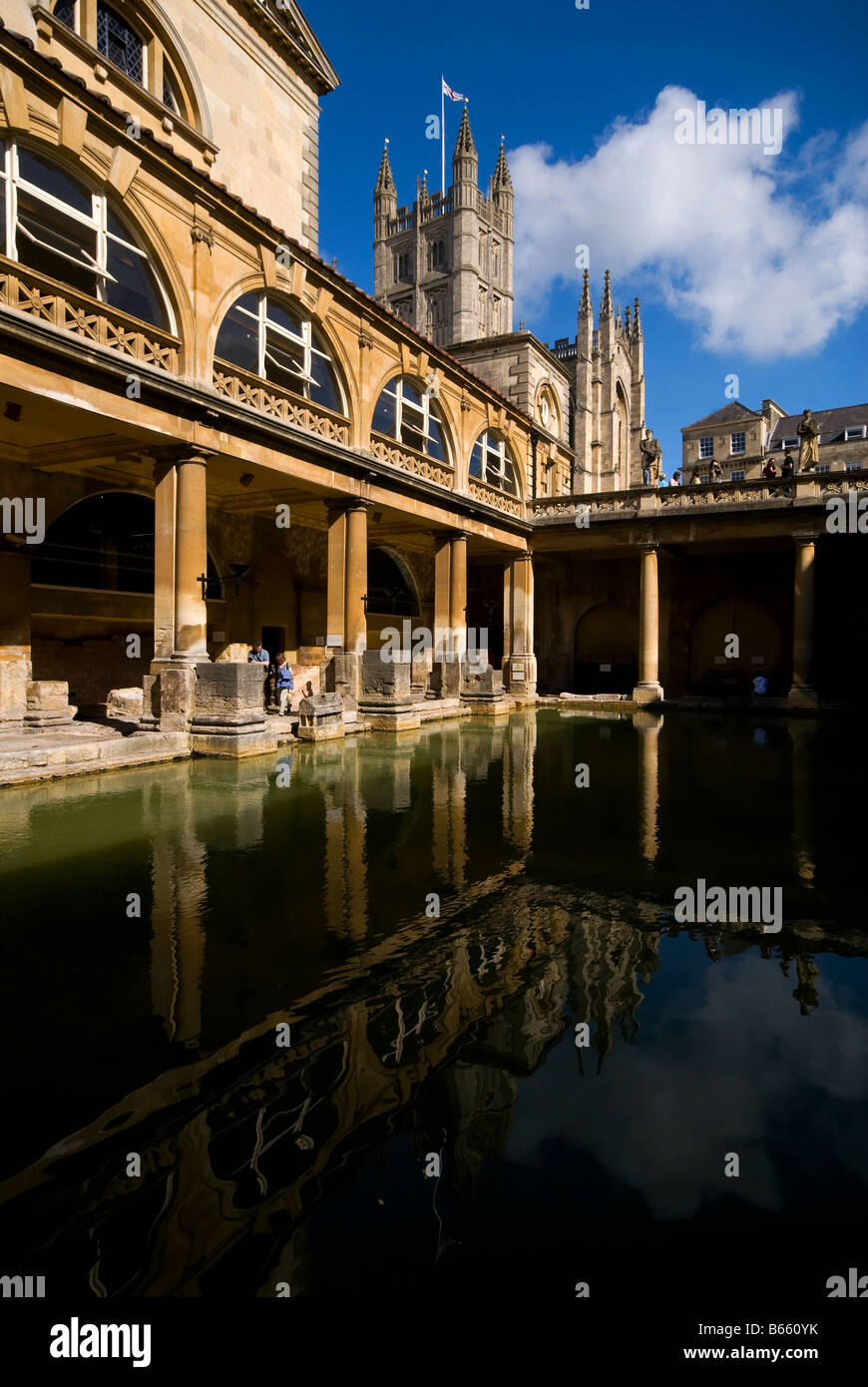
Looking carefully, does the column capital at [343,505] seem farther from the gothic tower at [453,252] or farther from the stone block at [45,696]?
the gothic tower at [453,252]

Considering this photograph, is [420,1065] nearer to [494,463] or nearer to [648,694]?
[648,694]

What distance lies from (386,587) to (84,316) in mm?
15285

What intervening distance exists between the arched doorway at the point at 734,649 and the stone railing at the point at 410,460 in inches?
473

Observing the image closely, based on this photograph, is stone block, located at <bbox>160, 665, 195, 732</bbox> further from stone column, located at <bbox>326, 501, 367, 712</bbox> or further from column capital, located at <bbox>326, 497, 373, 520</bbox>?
column capital, located at <bbox>326, 497, 373, 520</bbox>

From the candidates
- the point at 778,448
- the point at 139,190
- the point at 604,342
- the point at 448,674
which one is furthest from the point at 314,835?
the point at 778,448

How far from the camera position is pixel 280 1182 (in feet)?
7.72

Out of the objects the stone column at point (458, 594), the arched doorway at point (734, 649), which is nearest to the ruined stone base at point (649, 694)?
the arched doorway at point (734, 649)

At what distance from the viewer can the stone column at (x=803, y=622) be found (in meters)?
19.7

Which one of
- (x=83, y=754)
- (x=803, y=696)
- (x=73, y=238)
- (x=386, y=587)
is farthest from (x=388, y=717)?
(x=803, y=696)

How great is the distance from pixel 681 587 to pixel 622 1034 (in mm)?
25594

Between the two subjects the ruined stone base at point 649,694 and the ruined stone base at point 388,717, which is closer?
the ruined stone base at point 388,717

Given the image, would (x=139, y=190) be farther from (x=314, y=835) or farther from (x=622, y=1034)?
(x=622, y=1034)

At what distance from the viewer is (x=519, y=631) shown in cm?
2370

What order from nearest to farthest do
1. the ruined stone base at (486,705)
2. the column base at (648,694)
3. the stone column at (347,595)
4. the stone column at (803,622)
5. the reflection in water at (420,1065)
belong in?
1. the reflection in water at (420,1065)
2. the stone column at (347,595)
3. the ruined stone base at (486,705)
4. the stone column at (803,622)
5. the column base at (648,694)
